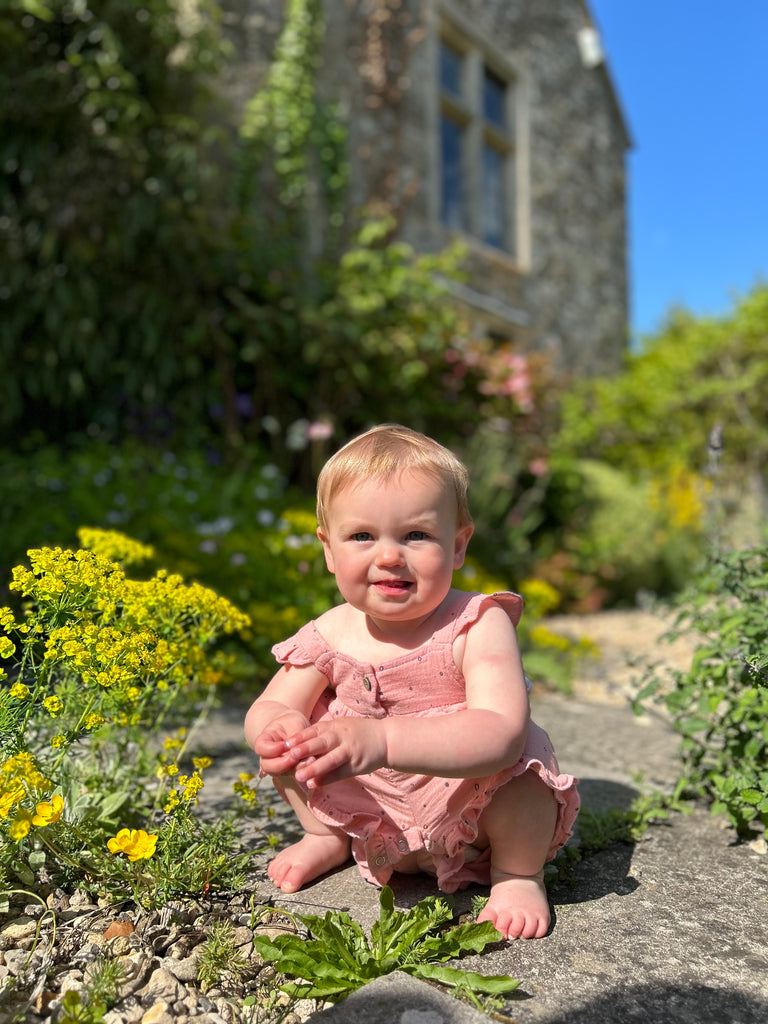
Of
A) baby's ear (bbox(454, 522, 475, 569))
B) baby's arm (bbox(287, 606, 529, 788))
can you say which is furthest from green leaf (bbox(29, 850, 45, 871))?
baby's ear (bbox(454, 522, 475, 569))

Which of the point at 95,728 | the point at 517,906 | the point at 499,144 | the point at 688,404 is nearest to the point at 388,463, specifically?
the point at 95,728

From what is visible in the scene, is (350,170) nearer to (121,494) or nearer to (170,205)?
(170,205)

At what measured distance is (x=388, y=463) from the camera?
1.42 metres

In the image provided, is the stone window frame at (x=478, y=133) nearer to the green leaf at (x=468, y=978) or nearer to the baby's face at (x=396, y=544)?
the baby's face at (x=396, y=544)

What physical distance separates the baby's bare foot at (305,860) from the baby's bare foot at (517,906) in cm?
31

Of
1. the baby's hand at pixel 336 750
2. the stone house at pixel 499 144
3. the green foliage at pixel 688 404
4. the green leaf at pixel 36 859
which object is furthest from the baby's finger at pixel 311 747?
the green foliage at pixel 688 404

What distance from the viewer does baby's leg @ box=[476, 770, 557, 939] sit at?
143 centimetres

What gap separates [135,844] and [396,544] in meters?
0.64

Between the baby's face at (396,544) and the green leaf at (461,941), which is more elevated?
the baby's face at (396,544)

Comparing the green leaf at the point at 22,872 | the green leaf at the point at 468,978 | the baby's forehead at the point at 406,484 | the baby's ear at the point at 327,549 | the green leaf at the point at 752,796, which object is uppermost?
the baby's forehead at the point at 406,484

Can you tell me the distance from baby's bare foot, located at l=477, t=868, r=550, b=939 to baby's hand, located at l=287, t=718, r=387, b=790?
16.1 inches

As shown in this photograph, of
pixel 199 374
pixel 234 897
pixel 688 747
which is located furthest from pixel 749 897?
pixel 199 374

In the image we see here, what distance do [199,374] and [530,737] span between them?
435 centimetres

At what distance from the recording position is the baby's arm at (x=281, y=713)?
4.03 feet
